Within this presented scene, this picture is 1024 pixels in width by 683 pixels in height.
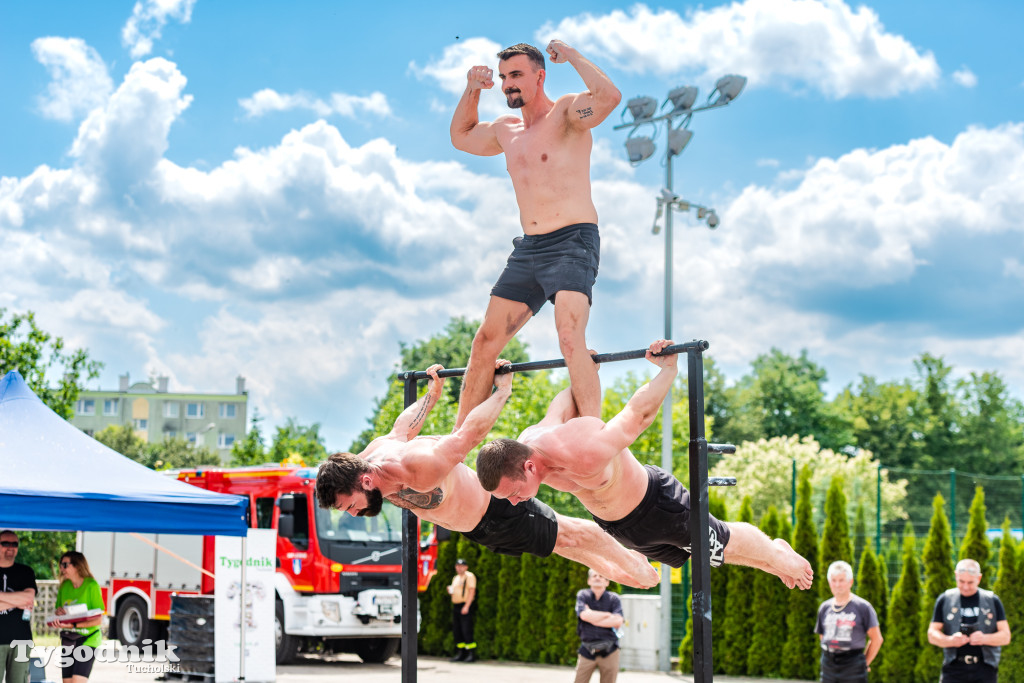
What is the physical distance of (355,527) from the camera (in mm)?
13867

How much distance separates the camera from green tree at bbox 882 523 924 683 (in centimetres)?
1298

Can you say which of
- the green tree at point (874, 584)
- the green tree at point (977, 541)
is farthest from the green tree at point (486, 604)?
the green tree at point (977, 541)

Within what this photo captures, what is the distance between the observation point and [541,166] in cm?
496

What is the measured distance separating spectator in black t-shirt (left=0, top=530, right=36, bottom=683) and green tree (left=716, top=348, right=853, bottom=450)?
130 ft

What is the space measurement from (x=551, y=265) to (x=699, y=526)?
53.2 inches

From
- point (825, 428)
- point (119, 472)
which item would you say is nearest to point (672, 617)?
point (119, 472)

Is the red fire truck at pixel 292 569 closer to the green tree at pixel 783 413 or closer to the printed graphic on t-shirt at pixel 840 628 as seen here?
the printed graphic on t-shirt at pixel 840 628

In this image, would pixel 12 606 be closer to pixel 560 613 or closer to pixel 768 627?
pixel 560 613

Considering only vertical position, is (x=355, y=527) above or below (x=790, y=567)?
below

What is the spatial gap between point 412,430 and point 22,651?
14.5ft

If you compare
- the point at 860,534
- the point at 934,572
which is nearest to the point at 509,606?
the point at 860,534

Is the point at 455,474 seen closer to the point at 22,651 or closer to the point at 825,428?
the point at 22,651

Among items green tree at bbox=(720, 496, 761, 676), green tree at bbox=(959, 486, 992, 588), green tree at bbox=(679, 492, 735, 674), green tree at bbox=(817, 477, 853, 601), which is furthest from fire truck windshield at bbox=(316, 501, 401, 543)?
green tree at bbox=(959, 486, 992, 588)

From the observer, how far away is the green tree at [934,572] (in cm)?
1279
